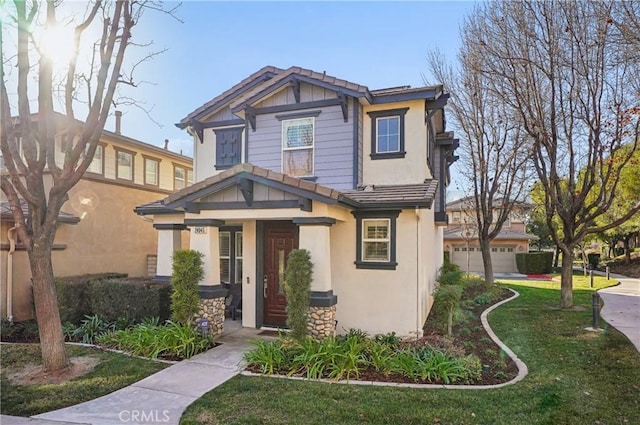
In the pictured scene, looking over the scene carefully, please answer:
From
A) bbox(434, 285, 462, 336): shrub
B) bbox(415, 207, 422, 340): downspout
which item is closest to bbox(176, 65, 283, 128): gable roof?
bbox(415, 207, 422, 340): downspout

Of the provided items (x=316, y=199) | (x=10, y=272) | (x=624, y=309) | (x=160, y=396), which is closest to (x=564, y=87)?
(x=624, y=309)

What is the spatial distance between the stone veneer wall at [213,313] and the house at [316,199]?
0.02 meters

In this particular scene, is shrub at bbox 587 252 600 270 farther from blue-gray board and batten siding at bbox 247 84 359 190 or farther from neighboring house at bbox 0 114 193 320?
neighboring house at bbox 0 114 193 320

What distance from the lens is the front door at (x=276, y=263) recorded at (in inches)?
393

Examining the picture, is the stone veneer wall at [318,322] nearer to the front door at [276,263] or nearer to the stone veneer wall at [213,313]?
the front door at [276,263]

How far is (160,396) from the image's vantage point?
19.3 ft

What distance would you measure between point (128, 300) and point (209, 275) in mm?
2449

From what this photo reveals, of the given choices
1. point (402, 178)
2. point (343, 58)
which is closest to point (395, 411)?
point (402, 178)

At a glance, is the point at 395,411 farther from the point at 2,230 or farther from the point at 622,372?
the point at 2,230

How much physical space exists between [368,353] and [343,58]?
926 cm

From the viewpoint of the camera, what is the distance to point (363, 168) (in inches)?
412

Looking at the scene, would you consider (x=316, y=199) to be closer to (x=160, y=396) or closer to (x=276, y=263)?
(x=276, y=263)

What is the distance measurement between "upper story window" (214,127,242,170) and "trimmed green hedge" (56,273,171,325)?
4.28 m

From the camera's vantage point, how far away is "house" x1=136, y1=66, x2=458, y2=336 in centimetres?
835
